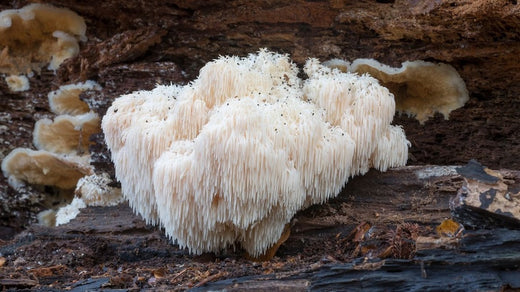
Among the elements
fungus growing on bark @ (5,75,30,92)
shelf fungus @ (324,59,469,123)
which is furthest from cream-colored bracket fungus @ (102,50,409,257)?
fungus growing on bark @ (5,75,30,92)

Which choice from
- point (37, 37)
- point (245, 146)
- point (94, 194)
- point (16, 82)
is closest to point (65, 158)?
point (94, 194)

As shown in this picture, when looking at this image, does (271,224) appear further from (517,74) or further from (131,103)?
(517,74)

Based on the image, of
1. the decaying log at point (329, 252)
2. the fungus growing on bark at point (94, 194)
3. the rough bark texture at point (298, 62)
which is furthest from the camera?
the fungus growing on bark at point (94, 194)

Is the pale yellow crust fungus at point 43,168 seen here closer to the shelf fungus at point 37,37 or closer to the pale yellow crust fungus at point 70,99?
the pale yellow crust fungus at point 70,99

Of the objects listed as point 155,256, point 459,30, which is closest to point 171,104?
point 155,256

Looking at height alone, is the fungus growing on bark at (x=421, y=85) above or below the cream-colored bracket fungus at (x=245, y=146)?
above

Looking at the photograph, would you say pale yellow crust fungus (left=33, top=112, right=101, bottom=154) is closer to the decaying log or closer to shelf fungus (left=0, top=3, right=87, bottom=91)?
shelf fungus (left=0, top=3, right=87, bottom=91)

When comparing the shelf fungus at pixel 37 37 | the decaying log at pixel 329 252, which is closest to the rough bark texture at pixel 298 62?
the decaying log at pixel 329 252
